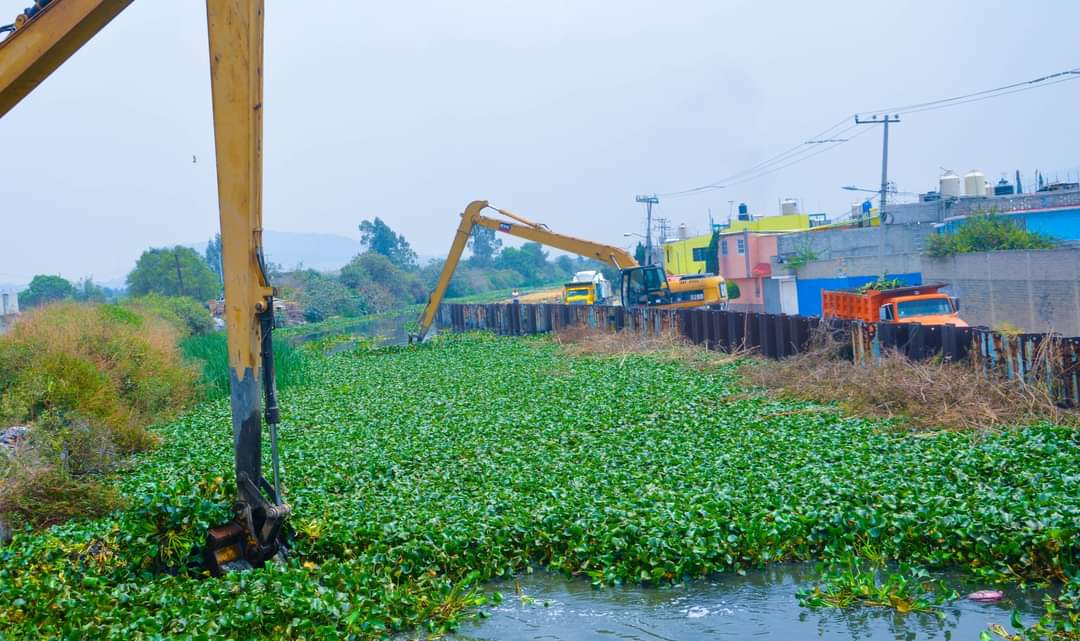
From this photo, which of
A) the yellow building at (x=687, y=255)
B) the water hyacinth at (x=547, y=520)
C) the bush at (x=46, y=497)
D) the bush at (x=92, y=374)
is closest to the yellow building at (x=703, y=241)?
the yellow building at (x=687, y=255)

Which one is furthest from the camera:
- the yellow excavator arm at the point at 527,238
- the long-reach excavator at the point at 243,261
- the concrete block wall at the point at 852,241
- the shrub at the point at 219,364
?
the concrete block wall at the point at 852,241

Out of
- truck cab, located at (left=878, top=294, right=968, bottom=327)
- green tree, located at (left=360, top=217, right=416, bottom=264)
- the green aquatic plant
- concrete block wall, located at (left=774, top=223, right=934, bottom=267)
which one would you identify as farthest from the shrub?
green tree, located at (left=360, top=217, right=416, bottom=264)

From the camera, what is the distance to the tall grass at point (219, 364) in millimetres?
22984

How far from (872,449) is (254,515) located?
23.2ft

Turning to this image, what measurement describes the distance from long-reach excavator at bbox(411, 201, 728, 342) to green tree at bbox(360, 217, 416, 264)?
9836 centimetres

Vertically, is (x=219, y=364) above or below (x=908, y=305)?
below

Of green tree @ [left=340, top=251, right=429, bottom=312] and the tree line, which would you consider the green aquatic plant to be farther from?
green tree @ [left=340, top=251, right=429, bottom=312]

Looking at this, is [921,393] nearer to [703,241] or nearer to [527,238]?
[527,238]

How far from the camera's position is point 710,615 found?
741 cm

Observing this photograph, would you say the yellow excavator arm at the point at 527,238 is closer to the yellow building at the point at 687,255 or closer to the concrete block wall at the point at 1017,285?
the concrete block wall at the point at 1017,285

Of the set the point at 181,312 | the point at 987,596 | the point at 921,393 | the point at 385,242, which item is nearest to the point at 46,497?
the point at 987,596

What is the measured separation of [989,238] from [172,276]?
51.3 meters

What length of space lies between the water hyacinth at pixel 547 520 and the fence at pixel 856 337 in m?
1.47

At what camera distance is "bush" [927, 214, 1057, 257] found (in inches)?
1437
